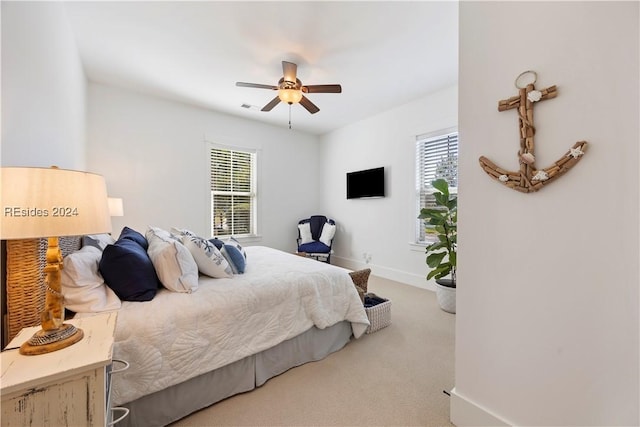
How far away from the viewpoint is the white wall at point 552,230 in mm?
961

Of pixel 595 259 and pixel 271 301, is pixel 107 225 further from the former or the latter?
pixel 595 259

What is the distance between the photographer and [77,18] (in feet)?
7.39

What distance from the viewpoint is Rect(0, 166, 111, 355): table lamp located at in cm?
80

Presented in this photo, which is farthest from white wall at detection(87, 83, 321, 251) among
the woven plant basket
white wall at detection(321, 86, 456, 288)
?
the woven plant basket

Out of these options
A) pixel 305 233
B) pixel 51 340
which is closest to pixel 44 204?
pixel 51 340

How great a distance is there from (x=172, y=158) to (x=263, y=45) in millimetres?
2321

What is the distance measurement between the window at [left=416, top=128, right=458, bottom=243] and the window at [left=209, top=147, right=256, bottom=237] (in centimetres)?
287

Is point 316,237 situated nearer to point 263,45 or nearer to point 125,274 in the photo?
point 263,45

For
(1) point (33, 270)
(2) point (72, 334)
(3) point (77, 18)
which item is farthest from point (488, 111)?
(3) point (77, 18)

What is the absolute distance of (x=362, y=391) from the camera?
1.71 m

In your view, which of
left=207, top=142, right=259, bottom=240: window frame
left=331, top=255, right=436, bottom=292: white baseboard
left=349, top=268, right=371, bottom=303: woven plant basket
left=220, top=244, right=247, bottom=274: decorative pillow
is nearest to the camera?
left=220, top=244, right=247, bottom=274: decorative pillow

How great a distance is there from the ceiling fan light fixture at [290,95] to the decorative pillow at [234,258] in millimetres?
1713

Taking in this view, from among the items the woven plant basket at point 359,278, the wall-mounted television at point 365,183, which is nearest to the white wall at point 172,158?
the wall-mounted television at point 365,183

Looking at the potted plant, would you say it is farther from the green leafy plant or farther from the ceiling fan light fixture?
the ceiling fan light fixture
